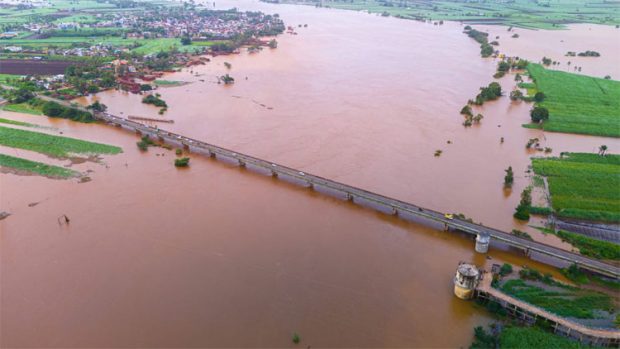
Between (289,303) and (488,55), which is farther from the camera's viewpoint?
(488,55)

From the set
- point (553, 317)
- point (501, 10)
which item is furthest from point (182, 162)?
point (501, 10)

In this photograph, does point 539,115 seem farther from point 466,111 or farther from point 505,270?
point 505,270

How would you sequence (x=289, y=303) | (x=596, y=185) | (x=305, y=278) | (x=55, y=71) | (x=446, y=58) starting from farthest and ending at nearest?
(x=446, y=58) → (x=55, y=71) → (x=596, y=185) → (x=305, y=278) → (x=289, y=303)

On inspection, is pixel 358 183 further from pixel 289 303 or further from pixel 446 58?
pixel 446 58

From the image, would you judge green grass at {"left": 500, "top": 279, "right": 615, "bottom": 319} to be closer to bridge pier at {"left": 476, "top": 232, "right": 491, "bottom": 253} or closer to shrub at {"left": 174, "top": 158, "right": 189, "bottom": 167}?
bridge pier at {"left": 476, "top": 232, "right": 491, "bottom": 253}

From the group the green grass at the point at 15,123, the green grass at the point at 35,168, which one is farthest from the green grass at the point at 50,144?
the green grass at the point at 15,123

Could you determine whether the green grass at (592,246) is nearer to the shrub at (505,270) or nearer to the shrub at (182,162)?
the shrub at (505,270)

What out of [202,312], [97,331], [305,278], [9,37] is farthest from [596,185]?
[9,37]
